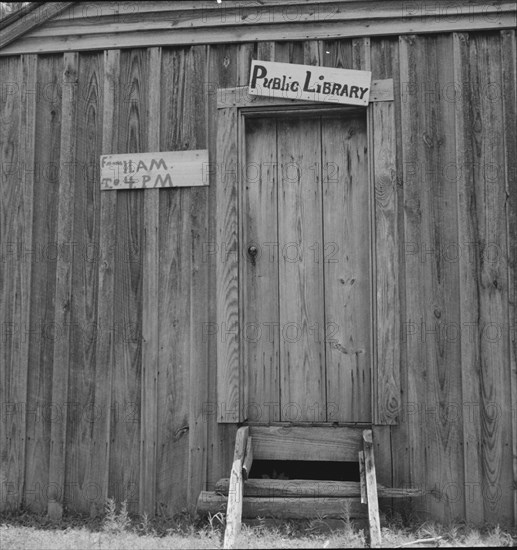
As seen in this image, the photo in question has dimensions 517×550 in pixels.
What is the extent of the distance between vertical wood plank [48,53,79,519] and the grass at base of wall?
321 millimetres

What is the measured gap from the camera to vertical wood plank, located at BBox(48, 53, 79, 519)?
461 cm

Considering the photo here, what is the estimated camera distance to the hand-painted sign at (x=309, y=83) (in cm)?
455

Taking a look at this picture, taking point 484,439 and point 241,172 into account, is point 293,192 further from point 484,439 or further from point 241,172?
point 484,439

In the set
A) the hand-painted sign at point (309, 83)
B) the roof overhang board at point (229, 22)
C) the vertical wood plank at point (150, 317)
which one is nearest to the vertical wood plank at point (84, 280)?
the roof overhang board at point (229, 22)

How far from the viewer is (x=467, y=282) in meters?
4.41

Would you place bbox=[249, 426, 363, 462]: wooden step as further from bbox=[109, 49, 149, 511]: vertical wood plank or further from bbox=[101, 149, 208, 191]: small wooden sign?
bbox=[101, 149, 208, 191]: small wooden sign

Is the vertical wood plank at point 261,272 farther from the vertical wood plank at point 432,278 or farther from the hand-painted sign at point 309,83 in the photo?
the vertical wood plank at point 432,278

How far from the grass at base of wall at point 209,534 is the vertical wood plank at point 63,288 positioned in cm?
32

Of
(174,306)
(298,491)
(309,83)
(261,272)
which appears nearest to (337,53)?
(309,83)

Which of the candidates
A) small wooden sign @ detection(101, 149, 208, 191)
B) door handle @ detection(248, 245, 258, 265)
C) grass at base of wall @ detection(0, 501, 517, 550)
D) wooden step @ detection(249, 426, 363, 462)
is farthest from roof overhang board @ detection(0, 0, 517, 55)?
grass at base of wall @ detection(0, 501, 517, 550)

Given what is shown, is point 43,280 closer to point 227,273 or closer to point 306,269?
point 227,273

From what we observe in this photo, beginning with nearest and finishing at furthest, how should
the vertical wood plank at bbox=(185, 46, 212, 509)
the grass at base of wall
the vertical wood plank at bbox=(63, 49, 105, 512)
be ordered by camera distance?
the grass at base of wall < the vertical wood plank at bbox=(185, 46, 212, 509) < the vertical wood plank at bbox=(63, 49, 105, 512)

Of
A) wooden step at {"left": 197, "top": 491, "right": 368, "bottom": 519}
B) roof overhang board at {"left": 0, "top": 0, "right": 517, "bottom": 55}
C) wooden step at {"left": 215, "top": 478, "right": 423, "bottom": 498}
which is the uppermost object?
roof overhang board at {"left": 0, "top": 0, "right": 517, "bottom": 55}

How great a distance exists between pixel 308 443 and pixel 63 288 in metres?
1.94
